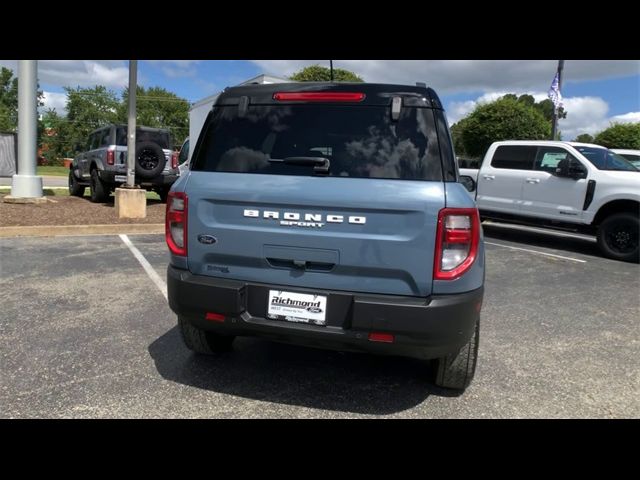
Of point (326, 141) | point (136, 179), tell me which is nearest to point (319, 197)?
point (326, 141)

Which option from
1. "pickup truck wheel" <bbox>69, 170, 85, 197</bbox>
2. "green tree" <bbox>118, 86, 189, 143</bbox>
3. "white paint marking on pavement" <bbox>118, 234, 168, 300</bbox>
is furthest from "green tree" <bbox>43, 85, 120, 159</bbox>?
"white paint marking on pavement" <bbox>118, 234, 168, 300</bbox>

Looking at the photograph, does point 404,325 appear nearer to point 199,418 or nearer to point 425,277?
point 425,277

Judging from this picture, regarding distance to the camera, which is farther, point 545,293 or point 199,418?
point 545,293

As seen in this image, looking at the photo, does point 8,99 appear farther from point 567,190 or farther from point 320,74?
point 567,190

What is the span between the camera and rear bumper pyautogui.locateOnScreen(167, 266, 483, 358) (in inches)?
95.9

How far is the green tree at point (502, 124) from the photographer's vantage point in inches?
1000

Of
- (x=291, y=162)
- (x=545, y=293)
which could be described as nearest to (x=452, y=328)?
(x=291, y=162)

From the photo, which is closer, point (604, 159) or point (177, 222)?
point (177, 222)

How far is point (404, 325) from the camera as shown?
2.43 m

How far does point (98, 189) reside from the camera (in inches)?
444

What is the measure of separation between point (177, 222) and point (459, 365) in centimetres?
193

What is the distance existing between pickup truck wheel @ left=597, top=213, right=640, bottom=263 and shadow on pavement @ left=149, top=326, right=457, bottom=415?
6.09 meters

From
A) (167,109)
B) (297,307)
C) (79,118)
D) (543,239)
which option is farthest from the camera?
(167,109)
